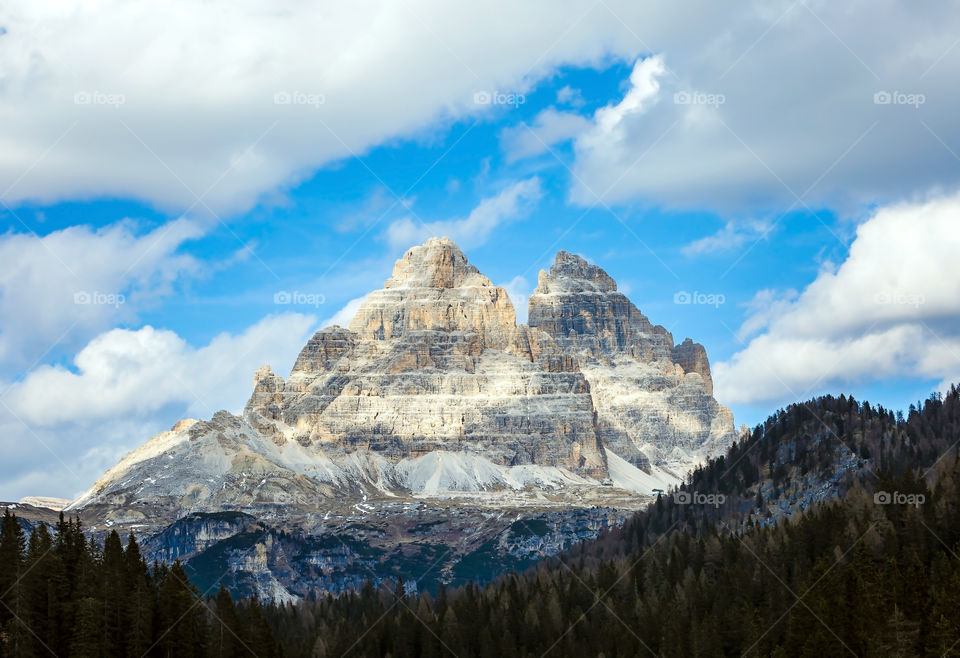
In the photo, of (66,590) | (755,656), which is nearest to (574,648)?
(755,656)

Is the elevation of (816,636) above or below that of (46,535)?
below

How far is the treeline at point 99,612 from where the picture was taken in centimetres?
15562

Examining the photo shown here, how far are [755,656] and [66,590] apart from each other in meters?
82.7

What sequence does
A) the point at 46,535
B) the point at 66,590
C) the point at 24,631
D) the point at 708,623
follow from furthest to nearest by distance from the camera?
the point at 708,623 < the point at 46,535 < the point at 66,590 < the point at 24,631

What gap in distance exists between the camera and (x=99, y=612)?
6201 inches

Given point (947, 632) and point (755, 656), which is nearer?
point (947, 632)

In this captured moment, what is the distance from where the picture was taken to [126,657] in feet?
520

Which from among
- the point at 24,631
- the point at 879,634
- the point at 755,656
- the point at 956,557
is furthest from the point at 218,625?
the point at 956,557

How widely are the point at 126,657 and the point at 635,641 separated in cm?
7099

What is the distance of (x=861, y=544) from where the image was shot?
19850 centimetres

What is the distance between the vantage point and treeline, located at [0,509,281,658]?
15562cm

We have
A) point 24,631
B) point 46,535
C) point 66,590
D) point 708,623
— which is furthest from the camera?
point 708,623

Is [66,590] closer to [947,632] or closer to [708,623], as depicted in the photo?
[708,623]

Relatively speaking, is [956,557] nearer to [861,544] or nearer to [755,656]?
[861,544]
